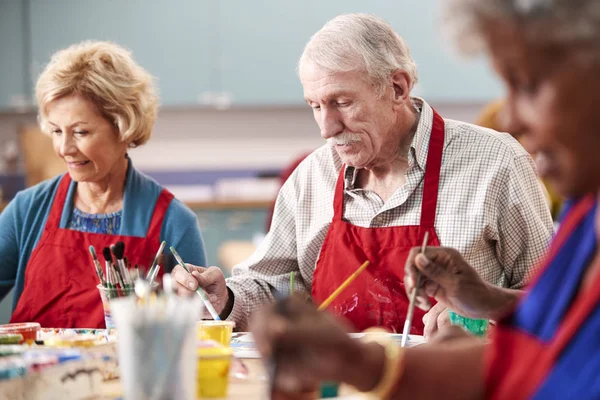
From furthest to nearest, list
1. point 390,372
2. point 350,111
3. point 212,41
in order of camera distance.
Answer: point 212,41
point 350,111
point 390,372

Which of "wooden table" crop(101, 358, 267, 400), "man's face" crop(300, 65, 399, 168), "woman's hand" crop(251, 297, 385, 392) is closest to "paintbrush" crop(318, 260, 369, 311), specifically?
"wooden table" crop(101, 358, 267, 400)

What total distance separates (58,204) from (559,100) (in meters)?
1.76

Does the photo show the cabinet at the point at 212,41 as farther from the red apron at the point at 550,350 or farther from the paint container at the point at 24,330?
the red apron at the point at 550,350

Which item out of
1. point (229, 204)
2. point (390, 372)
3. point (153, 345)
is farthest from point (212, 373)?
point (229, 204)

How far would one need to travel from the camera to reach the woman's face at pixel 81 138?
2.35m

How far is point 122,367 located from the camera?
110cm

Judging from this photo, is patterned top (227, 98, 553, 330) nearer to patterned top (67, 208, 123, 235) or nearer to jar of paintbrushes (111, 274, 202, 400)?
patterned top (67, 208, 123, 235)

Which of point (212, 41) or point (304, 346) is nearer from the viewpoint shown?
point (304, 346)

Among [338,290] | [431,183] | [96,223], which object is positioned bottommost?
[96,223]

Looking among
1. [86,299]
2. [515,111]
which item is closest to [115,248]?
[86,299]

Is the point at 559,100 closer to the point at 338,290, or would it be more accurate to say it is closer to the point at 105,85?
the point at 338,290

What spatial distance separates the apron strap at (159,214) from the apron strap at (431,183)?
48cm

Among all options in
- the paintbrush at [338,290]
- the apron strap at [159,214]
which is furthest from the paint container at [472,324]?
the apron strap at [159,214]

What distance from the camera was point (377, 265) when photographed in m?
2.03
